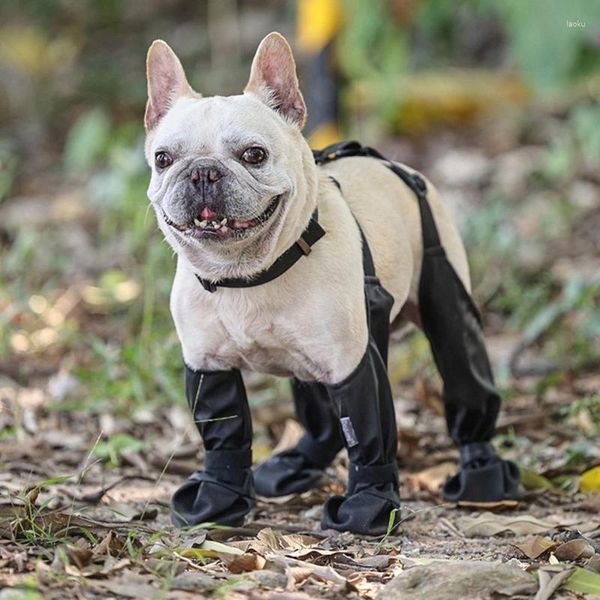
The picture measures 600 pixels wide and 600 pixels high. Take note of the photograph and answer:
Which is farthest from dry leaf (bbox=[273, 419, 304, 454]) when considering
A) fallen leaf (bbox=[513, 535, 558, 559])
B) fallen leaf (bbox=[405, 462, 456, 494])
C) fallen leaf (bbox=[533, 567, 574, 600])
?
fallen leaf (bbox=[533, 567, 574, 600])

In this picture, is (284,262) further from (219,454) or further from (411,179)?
(411,179)

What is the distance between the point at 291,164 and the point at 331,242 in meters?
0.30

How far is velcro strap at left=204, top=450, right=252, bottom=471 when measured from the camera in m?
4.13

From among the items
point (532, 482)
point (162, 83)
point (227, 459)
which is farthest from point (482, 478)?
point (162, 83)

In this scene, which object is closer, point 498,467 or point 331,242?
point 331,242

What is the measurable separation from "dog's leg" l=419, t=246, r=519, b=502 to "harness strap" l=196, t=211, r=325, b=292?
781 millimetres

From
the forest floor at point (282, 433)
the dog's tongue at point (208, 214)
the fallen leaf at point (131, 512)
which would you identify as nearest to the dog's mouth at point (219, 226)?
the dog's tongue at point (208, 214)

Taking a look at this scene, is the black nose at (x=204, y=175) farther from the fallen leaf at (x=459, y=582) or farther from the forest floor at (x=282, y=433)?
the fallen leaf at (x=459, y=582)

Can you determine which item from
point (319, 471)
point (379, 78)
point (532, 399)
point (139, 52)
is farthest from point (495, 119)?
point (319, 471)

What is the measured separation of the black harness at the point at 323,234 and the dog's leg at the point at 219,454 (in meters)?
0.38

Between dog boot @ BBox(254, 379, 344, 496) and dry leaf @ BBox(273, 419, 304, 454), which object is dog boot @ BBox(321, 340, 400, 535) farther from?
dry leaf @ BBox(273, 419, 304, 454)

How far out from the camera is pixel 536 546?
3688mm

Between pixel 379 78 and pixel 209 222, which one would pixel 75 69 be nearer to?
pixel 379 78

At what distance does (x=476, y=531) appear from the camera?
4.16 m
